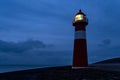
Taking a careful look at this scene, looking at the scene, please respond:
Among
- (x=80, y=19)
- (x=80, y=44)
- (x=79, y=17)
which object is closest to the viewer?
(x=80, y=44)

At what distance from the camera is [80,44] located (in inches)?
615

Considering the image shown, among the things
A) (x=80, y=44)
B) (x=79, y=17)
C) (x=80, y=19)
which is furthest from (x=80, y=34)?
(x=79, y=17)

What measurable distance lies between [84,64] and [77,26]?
2658mm

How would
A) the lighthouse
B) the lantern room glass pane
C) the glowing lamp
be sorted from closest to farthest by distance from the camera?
the lighthouse < the glowing lamp < the lantern room glass pane

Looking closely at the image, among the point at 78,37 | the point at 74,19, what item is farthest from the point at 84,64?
the point at 74,19

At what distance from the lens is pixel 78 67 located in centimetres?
1580

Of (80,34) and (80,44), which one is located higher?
(80,34)

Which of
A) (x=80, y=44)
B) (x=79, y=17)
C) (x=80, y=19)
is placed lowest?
(x=80, y=44)

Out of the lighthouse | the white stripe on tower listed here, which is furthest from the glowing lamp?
the white stripe on tower

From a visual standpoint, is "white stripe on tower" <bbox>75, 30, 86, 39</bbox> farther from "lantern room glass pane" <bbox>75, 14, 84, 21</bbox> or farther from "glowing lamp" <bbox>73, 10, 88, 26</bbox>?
"lantern room glass pane" <bbox>75, 14, 84, 21</bbox>

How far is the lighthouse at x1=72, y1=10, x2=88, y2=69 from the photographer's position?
15.7m

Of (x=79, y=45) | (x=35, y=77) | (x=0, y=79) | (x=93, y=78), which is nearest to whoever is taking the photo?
(x=93, y=78)

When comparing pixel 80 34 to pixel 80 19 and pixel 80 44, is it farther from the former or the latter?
pixel 80 19

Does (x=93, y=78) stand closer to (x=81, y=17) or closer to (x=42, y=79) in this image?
(x=42, y=79)
